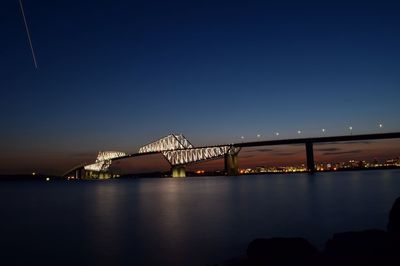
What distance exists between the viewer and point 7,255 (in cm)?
1570

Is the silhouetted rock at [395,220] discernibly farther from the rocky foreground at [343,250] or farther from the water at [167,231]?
the water at [167,231]

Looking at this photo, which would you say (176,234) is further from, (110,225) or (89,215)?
(89,215)

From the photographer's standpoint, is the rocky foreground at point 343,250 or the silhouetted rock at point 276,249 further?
the silhouetted rock at point 276,249

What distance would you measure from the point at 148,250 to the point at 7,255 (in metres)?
5.71

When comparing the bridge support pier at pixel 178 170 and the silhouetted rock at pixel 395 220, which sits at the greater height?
the bridge support pier at pixel 178 170

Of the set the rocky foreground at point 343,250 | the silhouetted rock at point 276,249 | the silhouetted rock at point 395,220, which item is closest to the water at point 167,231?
the silhouetted rock at point 276,249

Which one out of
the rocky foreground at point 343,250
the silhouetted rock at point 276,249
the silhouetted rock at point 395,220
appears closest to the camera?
the rocky foreground at point 343,250

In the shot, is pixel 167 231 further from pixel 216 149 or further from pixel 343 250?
pixel 216 149

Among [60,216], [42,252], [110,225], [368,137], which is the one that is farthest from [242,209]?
[368,137]

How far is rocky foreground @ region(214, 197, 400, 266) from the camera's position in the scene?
6035mm

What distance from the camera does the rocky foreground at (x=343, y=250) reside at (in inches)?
238

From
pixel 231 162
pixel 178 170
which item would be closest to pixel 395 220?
pixel 231 162

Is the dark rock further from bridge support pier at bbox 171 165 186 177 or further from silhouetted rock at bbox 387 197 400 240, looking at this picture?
bridge support pier at bbox 171 165 186 177

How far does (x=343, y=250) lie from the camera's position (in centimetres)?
752
